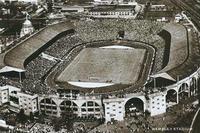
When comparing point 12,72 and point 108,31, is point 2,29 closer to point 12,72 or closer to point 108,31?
point 108,31

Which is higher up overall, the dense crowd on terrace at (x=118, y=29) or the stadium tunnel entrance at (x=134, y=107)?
the dense crowd on terrace at (x=118, y=29)

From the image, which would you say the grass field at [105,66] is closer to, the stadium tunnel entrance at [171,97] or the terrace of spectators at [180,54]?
the terrace of spectators at [180,54]

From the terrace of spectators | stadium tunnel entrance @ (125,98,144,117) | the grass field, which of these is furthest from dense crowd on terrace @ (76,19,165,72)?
stadium tunnel entrance @ (125,98,144,117)

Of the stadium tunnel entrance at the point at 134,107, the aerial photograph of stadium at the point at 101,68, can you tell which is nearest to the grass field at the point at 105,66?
the aerial photograph of stadium at the point at 101,68

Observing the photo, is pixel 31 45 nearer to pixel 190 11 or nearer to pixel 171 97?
pixel 171 97

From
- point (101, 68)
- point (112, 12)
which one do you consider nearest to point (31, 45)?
point (101, 68)
